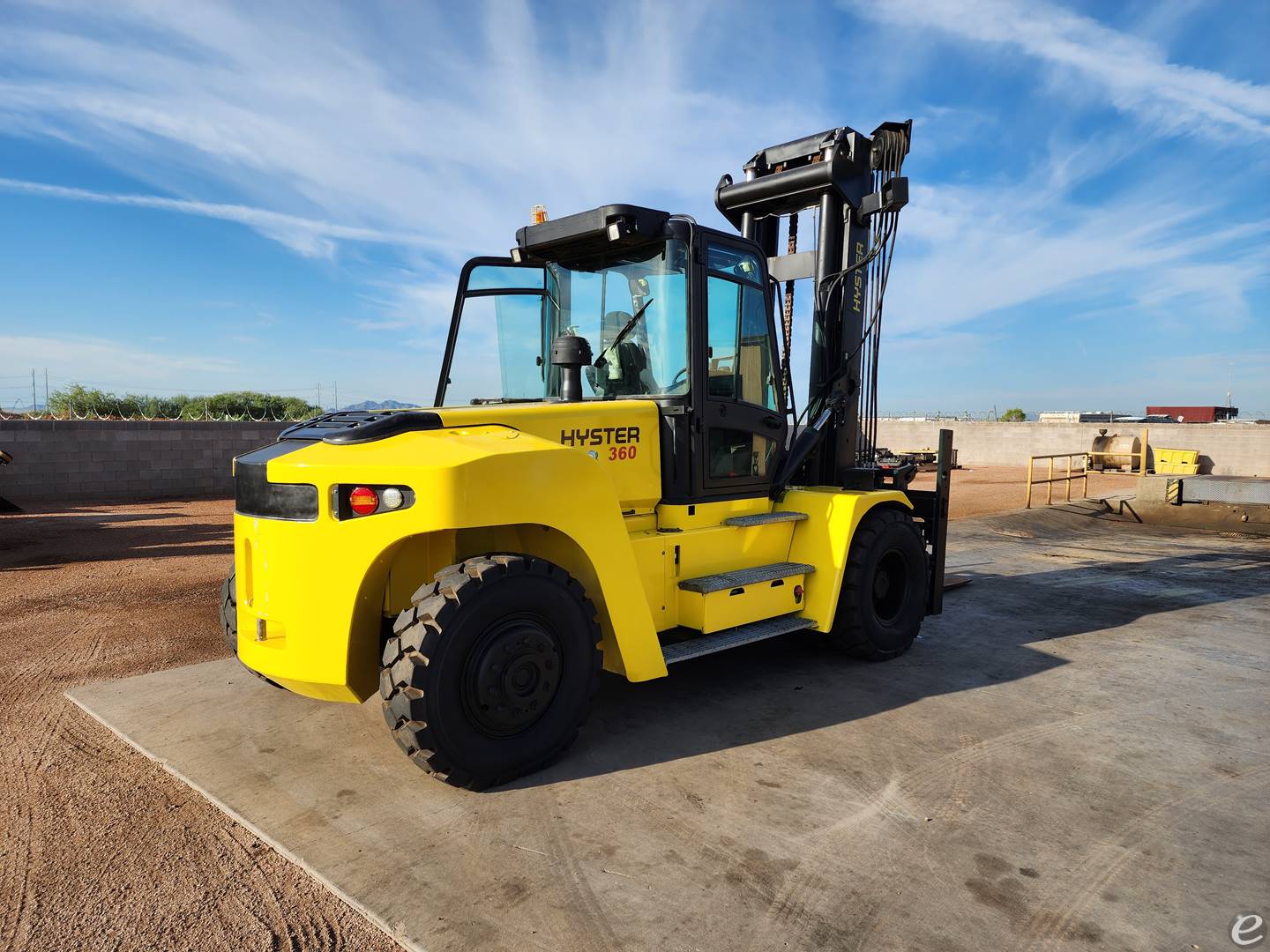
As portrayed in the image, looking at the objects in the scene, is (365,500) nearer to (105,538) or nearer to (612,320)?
(612,320)

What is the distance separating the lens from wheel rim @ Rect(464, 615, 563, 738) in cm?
336

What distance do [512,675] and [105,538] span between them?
30.8ft

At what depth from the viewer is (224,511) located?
44.5ft

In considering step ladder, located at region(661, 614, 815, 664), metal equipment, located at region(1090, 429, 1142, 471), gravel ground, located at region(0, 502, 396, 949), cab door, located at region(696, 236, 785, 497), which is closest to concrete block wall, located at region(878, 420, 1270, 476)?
metal equipment, located at region(1090, 429, 1142, 471)

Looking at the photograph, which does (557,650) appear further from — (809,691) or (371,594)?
(809,691)

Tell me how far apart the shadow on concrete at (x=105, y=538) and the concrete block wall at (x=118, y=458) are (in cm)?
170

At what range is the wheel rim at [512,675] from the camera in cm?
336

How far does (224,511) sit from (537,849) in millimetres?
12582

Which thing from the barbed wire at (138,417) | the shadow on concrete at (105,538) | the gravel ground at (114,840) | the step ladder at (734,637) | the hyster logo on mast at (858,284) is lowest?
the gravel ground at (114,840)

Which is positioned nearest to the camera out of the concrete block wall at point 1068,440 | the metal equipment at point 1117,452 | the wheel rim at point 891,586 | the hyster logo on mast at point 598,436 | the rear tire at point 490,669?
the rear tire at point 490,669

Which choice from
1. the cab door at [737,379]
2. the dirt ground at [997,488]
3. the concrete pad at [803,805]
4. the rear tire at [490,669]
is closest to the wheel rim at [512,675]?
the rear tire at [490,669]

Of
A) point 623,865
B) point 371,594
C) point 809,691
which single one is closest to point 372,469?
point 371,594

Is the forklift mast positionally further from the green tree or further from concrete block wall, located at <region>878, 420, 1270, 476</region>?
concrete block wall, located at <region>878, 420, 1270, 476</region>

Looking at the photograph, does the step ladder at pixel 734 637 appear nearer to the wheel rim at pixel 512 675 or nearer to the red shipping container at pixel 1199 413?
the wheel rim at pixel 512 675
